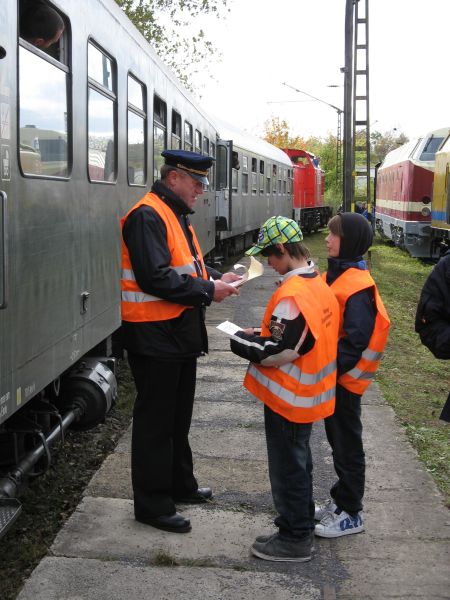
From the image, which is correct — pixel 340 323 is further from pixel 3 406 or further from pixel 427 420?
pixel 427 420

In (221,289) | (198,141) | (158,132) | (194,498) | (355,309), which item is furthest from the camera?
(198,141)

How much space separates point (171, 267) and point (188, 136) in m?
7.84

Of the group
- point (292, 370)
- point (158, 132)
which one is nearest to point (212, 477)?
point (292, 370)

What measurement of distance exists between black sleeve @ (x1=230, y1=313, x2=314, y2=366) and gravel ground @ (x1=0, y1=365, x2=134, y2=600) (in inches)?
57.1

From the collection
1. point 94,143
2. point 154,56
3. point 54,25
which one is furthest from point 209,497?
point 154,56

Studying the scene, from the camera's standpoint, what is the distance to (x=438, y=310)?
146 inches

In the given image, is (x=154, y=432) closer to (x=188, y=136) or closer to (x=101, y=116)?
(x=101, y=116)

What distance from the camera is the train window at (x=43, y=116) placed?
13.0 ft

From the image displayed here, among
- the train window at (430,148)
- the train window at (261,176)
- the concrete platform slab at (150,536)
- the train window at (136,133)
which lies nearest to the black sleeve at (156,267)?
the concrete platform slab at (150,536)

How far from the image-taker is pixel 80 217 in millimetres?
5133

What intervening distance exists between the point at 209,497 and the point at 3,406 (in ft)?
5.48

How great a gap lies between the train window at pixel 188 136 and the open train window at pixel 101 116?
517cm

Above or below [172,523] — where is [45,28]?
above

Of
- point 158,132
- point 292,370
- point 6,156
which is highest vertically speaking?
point 158,132
